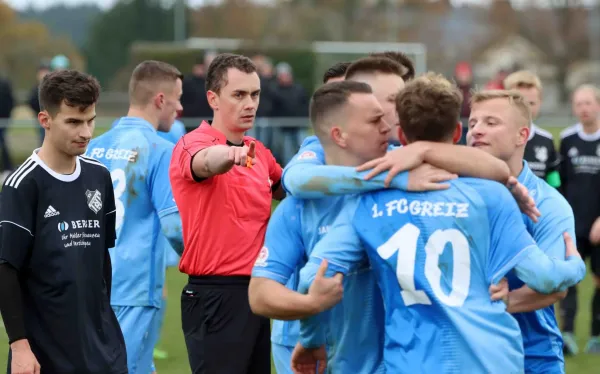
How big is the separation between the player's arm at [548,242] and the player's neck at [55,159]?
6.66 ft

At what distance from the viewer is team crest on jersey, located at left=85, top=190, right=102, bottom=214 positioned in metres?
4.58

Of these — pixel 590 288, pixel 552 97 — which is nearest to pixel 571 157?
pixel 590 288

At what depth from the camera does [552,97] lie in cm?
6003

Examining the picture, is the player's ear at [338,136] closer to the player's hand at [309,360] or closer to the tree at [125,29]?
the player's hand at [309,360]

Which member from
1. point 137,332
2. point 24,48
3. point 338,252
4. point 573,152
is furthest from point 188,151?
point 24,48

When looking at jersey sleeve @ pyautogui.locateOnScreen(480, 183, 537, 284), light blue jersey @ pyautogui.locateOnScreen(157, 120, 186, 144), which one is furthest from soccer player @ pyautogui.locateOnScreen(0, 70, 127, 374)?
light blue jersey @ pyautogui.locateOnScreen(157, 120, 186, 144)

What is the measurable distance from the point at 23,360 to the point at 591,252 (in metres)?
5.97

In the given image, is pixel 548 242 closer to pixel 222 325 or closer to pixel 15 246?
pixel 222 325

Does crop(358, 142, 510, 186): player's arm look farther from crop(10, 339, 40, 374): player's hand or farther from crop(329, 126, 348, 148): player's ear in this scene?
crop(10, 339, 40, 374): player's hand

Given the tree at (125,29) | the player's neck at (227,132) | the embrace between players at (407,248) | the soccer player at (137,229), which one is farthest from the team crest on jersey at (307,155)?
the tree at (125,29)

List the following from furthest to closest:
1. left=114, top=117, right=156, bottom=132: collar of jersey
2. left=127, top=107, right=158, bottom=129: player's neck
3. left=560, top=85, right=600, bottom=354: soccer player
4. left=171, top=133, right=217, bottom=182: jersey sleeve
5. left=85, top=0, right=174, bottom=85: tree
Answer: left=85, top=0, right=174, bottom=85: tree → left=560, top=85, right=600, bottom=354: soccer player → left=127, top=107, right=158, bottom=129: player's neck → left=114, top=117, right=156, bottom=132: collar of jersey → left=171, top=133, right=217, bottom=182: jersey sleeve

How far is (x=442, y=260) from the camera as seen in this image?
142 inches

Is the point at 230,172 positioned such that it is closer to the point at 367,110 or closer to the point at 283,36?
the point at 367,110

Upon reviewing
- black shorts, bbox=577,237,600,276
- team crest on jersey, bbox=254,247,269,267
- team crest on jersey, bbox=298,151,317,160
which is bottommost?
black shorts, bbox=577,237,600,276
